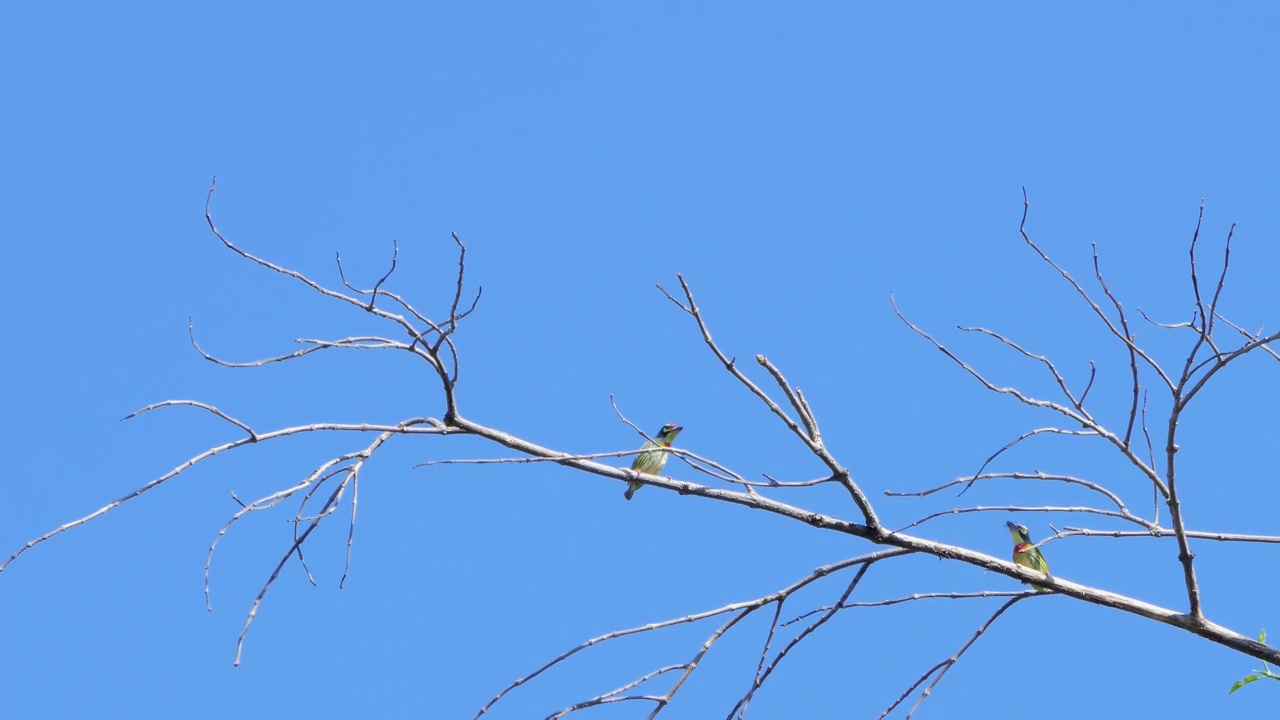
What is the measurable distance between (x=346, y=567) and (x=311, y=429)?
53cm

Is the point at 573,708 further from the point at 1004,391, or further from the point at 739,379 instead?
the point at 1004,391

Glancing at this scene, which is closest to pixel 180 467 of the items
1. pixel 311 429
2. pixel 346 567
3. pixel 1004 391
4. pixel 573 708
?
pixel 311 429

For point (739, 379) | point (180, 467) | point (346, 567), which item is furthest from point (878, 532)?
point (180, 467)

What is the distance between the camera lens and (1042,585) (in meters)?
3.49

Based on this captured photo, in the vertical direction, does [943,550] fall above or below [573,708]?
above

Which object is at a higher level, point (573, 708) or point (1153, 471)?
point (1153, 471)

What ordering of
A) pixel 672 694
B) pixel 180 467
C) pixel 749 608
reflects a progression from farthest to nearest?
pixel 749 608 < pixel 672 694 < pixel 180 467

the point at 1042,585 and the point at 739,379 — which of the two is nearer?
the point at 739,379

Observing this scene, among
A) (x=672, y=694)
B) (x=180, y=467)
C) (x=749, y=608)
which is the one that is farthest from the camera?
(x=749, y=608)

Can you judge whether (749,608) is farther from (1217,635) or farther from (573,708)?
(1217,635)

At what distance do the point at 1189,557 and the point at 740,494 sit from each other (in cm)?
123

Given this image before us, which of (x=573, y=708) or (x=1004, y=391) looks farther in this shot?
(x=1004, y=391)

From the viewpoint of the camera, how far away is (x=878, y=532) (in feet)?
11.4

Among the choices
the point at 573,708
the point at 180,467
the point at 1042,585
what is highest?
the point at 180,467
